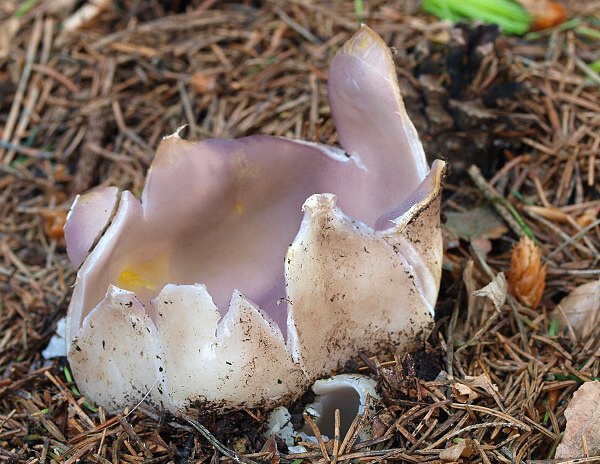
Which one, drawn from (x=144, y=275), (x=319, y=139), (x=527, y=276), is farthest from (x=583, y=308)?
(x=144, y=275)

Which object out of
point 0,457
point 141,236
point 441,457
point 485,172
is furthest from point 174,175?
point 485,172

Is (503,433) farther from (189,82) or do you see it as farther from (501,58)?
(189,82)

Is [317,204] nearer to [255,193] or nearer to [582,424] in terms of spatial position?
[255,193]

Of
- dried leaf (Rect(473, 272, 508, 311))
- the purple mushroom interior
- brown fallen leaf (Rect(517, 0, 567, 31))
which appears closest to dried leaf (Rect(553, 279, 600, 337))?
dried leaf (Rect(473, 272, 508, 311))

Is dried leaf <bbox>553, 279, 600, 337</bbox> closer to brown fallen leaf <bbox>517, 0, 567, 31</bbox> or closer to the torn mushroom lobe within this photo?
the torn mushroom lobe

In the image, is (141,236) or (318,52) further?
(318,52)

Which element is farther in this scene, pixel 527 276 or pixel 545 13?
pixel 545 13
